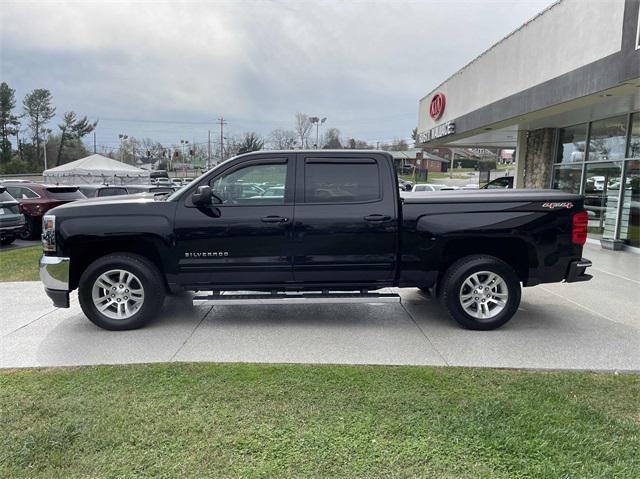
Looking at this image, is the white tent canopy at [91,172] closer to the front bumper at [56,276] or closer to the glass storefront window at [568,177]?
the glass storefront window at [568,177]

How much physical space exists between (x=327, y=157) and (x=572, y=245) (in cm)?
295

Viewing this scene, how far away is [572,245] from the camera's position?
5191 millimetres

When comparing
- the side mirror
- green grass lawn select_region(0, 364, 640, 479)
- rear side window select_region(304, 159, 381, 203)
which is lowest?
green grass lawn select_region(0, 364, 640, 479)

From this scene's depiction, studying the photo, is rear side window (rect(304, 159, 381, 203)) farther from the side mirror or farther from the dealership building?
the dealership building

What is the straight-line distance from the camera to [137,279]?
5012 mm

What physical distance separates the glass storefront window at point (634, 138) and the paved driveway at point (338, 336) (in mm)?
5825

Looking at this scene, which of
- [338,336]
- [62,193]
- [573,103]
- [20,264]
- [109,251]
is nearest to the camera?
[338,336]

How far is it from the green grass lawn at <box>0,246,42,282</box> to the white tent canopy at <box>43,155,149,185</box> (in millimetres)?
24318

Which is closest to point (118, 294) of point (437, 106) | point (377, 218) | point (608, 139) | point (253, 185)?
point (253, 185)

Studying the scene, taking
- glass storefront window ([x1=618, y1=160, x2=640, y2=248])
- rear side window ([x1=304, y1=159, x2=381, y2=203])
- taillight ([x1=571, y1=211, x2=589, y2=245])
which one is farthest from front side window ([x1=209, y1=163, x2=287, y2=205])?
glass storefront window ([x1=618, y1=160, x2=640, y2=248])

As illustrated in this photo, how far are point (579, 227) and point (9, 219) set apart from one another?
1259 centimetres

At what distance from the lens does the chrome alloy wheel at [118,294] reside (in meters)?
5.05

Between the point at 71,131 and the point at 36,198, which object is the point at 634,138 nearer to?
the point at 36,198

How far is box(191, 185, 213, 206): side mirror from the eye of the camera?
4.83 metres
